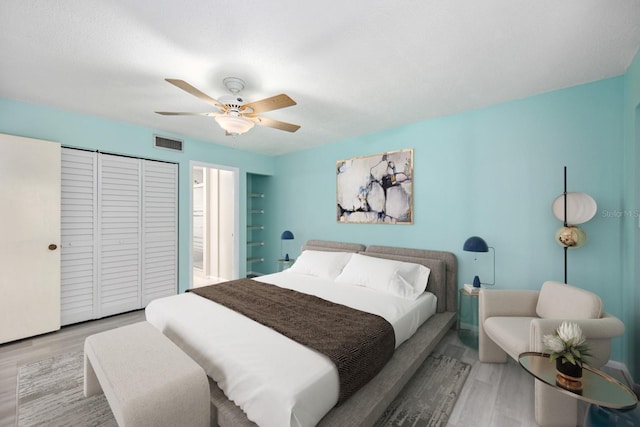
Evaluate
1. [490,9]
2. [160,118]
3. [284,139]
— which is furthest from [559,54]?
[160,118]

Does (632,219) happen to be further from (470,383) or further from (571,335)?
(470,383)

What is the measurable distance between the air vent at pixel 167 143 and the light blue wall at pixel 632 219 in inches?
195

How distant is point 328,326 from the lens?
1.95 meters

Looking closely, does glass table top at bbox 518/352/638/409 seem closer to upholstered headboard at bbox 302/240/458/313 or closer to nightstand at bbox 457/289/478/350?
nightstand at bbox 457/289/478/350

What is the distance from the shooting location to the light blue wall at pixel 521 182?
2326 mm

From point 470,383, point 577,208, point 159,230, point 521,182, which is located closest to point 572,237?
point 577,208

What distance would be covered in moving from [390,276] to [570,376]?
1580mm

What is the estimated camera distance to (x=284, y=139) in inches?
166

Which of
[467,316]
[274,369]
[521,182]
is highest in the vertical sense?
[521,182]

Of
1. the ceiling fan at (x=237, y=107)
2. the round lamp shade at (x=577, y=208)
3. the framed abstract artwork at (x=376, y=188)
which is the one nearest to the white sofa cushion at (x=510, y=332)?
the round lamp shade at (x=577, y=208)

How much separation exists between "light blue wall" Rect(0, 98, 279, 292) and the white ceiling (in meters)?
0.23

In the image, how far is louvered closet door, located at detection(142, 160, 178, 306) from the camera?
3766 millimetres

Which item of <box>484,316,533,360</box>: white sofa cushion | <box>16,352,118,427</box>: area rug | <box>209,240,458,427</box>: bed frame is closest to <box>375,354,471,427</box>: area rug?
<box>209,240,458,427</box>: bed frame

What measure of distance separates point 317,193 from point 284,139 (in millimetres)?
1052
